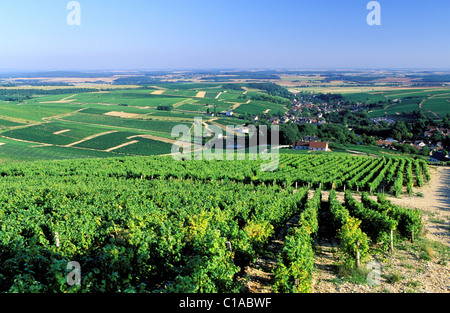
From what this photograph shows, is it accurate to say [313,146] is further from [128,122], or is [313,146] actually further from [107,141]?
[128,122]

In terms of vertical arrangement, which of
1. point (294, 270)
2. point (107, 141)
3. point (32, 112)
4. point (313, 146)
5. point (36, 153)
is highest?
point (32, 112)

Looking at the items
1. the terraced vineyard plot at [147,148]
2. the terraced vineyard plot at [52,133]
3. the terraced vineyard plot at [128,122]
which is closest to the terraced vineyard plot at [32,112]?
the terraced vineyard plot at [128,122]

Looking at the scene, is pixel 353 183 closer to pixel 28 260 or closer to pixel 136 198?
pixel 136 198

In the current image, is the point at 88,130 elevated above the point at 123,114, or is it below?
below

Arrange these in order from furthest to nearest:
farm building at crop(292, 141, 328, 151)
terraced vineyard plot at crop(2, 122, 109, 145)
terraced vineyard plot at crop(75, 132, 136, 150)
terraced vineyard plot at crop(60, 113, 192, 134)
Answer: terraced vineyard plot at crop(60, 113, 192, 134) → terraced vineyard plot at crop(2, 122, 109, 145) → farm building at crop(292, 141, 328, 151) → terraced vineyard plot at crop(75, 132, 136, 150)

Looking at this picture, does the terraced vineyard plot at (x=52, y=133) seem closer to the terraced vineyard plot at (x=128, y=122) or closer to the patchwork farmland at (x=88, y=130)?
the patchwork farmland at (x=88, y=130)

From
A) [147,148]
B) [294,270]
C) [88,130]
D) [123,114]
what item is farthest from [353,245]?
[123,114]

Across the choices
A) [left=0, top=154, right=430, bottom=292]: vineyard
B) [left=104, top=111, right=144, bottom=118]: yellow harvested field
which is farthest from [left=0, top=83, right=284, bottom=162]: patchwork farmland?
[left=0, top=154, right=430, bottom=292]: vineyard

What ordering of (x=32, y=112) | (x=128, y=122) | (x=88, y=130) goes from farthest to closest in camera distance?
1. (x=32, y=112)
2. (x=128, y=122)
3. (x=88, y=130)

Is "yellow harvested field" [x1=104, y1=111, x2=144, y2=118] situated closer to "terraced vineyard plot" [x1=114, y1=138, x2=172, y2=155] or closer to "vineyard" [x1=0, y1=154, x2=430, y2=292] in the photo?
"terraced vineyard plot" [x1=114, y1=138, x2=172, y2=155]

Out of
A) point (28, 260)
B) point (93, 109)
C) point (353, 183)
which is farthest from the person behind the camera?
point (93, 109)
